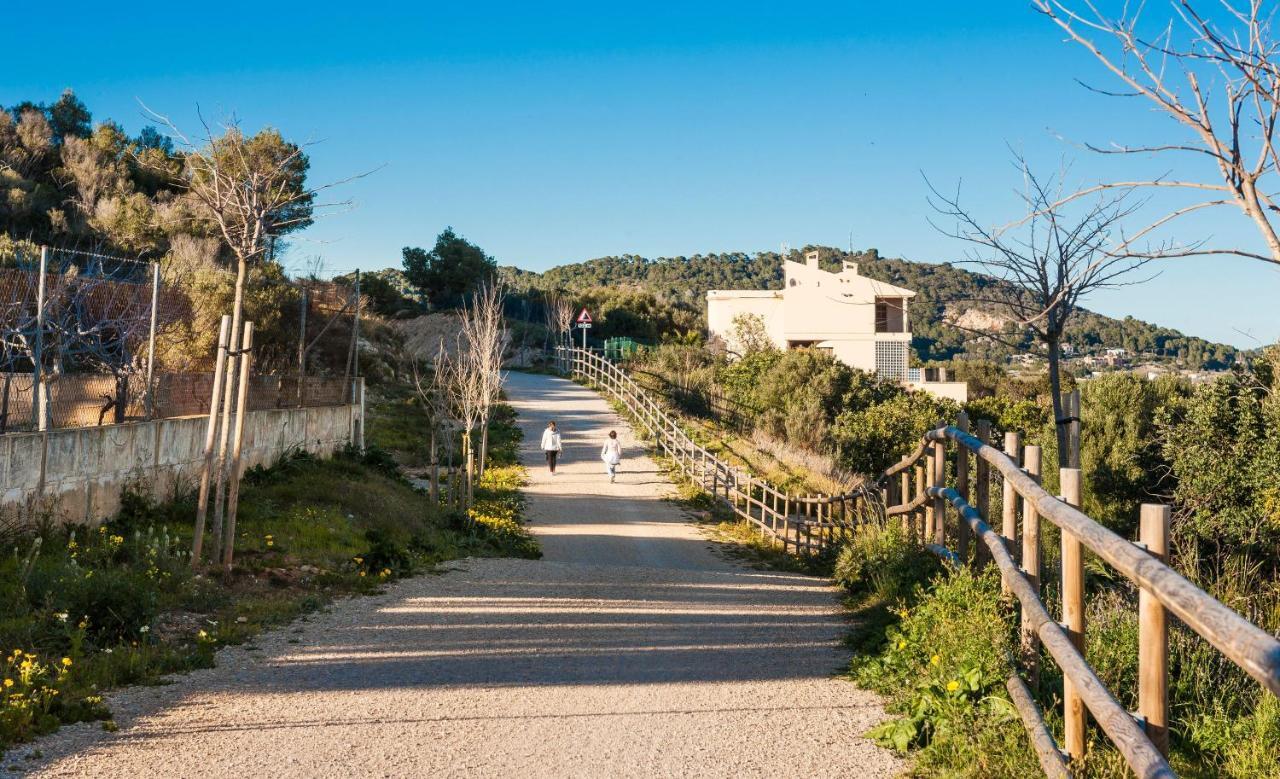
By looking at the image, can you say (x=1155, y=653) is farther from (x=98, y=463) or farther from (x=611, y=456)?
(x=611, y=456)

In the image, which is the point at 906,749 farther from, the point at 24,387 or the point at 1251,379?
the point at 1251,379

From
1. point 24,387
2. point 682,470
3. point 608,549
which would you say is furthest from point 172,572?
point 682,470

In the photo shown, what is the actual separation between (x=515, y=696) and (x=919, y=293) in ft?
20.4

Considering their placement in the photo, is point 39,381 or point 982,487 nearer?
point 982,487

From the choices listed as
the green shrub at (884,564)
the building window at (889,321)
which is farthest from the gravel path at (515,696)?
the building window at (889,321)

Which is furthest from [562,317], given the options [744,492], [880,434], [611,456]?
[744,492]

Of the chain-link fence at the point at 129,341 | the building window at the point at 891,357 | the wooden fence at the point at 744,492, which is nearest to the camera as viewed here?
the chain-link fence at the point at 129,341

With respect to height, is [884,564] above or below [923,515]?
below

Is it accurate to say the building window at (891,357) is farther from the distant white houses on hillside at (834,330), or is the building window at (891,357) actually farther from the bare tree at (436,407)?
the bare tree at (436,407)

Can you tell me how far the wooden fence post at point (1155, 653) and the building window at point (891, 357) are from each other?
5242 cm

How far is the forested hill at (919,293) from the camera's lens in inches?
480

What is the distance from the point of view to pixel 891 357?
55906 millimetres

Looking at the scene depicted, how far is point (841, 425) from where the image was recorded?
35.0 m

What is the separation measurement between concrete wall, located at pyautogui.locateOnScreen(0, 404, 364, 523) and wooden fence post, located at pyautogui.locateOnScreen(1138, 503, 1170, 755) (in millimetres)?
10444
